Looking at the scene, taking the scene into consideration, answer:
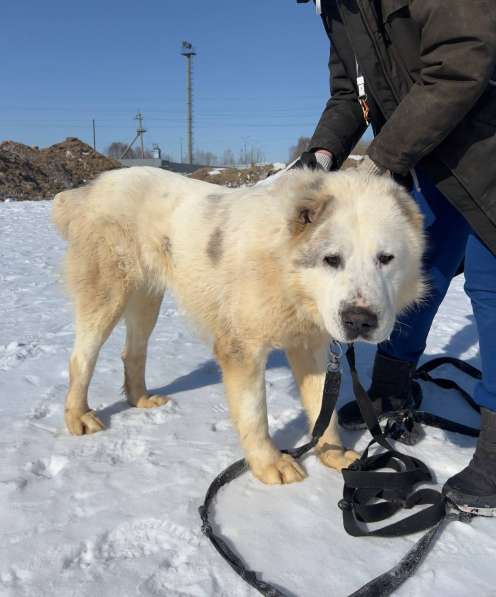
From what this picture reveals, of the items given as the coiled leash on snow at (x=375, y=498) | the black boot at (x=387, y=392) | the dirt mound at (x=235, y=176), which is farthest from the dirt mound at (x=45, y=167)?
the coiled leash on snow at (x=375, y=498)

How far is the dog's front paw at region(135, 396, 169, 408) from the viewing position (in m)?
3.57

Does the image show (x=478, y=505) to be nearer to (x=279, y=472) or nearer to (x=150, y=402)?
(x=279, y=472)

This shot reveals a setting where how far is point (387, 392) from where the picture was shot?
3.45 metres

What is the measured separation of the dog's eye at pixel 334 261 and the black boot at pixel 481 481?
3.42 feet

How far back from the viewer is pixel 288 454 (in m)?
2.88

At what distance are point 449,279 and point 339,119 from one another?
45.5 inches

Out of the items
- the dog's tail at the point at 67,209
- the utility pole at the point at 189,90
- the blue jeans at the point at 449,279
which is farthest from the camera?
the utility pole at the point at 189,90

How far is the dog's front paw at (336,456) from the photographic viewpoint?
9.38 ft

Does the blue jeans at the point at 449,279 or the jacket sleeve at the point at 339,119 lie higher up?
the jacket sleeve at the point at 339,119

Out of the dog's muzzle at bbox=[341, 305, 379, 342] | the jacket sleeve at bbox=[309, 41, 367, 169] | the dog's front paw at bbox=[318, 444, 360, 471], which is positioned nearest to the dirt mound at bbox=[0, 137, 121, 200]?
the jacket sleeve at bbox=[309, 41, 367, 169]

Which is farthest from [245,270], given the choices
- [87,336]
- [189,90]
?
[189,90]

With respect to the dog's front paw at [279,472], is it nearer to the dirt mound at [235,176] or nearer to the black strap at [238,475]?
the black strap at [238,475]

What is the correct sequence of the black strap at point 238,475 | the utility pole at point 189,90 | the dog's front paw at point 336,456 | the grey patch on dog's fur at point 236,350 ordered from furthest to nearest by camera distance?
the utility pole at point 189,90
the dog's front paw at point 336,456
the grey patch on dog's fur at point 236,350
the black strap at point 238,475

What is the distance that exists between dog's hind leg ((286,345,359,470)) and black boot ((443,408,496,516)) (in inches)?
23.1
